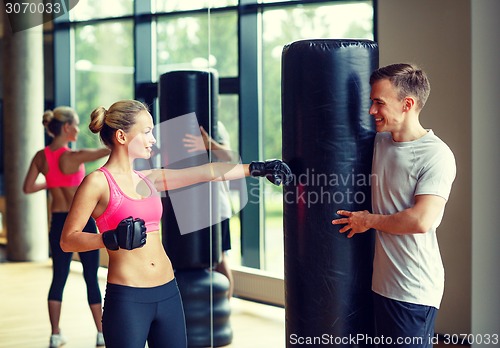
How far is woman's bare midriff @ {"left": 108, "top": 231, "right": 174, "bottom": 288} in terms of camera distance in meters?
2.13

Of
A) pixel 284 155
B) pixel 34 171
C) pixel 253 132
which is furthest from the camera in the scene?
pixel 253 132

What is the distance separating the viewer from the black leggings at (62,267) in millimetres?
3215

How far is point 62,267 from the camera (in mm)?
3262

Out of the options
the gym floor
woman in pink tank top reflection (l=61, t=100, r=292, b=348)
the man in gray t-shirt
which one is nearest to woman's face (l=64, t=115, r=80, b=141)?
the gym floor

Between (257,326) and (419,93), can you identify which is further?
(257,326)

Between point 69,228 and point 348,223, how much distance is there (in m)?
0.91

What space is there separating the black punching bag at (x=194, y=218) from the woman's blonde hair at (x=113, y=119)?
94 centimetres

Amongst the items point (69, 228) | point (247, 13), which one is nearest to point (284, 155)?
point (69, 228)

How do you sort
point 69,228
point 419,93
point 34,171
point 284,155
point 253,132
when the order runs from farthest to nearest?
point 253,132, point 34,171, point 284,155, point 419,93, point 69,228

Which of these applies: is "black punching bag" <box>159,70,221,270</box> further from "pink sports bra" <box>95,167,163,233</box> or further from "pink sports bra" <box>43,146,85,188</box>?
"pink sports bra" <box>95,167,163,233</box>

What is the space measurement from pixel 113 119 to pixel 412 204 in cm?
97

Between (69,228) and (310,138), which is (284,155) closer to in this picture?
(310,138)

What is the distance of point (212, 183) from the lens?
3.32 m

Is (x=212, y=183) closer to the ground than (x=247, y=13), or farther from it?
closer to the ground
